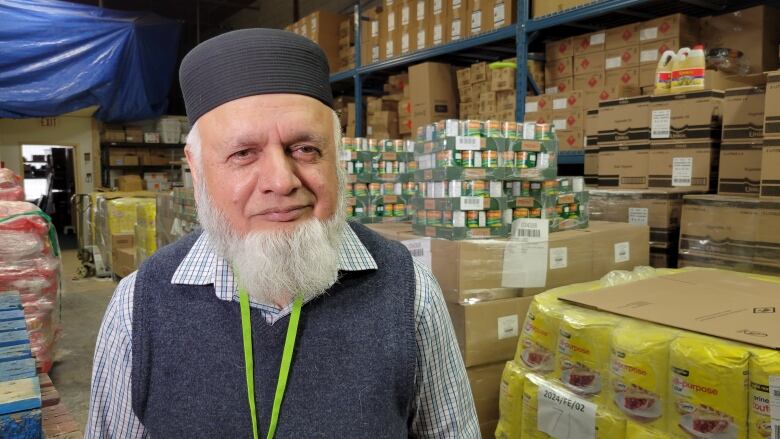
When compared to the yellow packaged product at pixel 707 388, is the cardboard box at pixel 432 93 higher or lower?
higher

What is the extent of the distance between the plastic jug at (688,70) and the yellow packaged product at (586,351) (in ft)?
5.32

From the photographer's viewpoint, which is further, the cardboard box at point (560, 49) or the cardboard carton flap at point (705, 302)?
the cardboard box at point (560, 49)

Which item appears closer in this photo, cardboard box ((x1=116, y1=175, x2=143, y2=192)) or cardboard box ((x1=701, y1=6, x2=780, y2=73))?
cardboard box ((x1=701, y1=6, x2=780, y2=73))

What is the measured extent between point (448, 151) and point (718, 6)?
8.10 feet

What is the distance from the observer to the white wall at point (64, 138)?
9867 millimetres

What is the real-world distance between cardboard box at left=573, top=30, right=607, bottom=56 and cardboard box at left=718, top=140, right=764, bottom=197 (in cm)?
136

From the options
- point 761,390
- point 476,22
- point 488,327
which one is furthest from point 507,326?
point 476,22

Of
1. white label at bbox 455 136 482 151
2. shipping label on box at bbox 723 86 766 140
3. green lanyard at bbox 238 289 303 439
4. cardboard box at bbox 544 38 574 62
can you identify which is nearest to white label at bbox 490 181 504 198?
white label at bbox 455 136 482 151

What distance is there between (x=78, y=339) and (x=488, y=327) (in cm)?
388

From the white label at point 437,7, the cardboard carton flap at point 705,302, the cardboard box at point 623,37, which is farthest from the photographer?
the white label at point 437,7

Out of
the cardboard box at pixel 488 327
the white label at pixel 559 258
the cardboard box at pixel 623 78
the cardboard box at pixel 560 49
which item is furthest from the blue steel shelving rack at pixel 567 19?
the cardboard box at pixel 488 327

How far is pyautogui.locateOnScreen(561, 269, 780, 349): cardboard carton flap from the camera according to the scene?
140 cm

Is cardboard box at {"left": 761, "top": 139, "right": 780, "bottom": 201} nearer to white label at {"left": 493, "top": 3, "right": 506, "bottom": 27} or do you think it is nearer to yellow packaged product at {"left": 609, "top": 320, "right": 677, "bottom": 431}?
yellow packaged product at {"left": 609, "top": 320, "right": 677, "bottom": 431}

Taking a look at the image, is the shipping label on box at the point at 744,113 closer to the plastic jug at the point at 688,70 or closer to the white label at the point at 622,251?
Answer: the plastic jug at the point at 688,70
